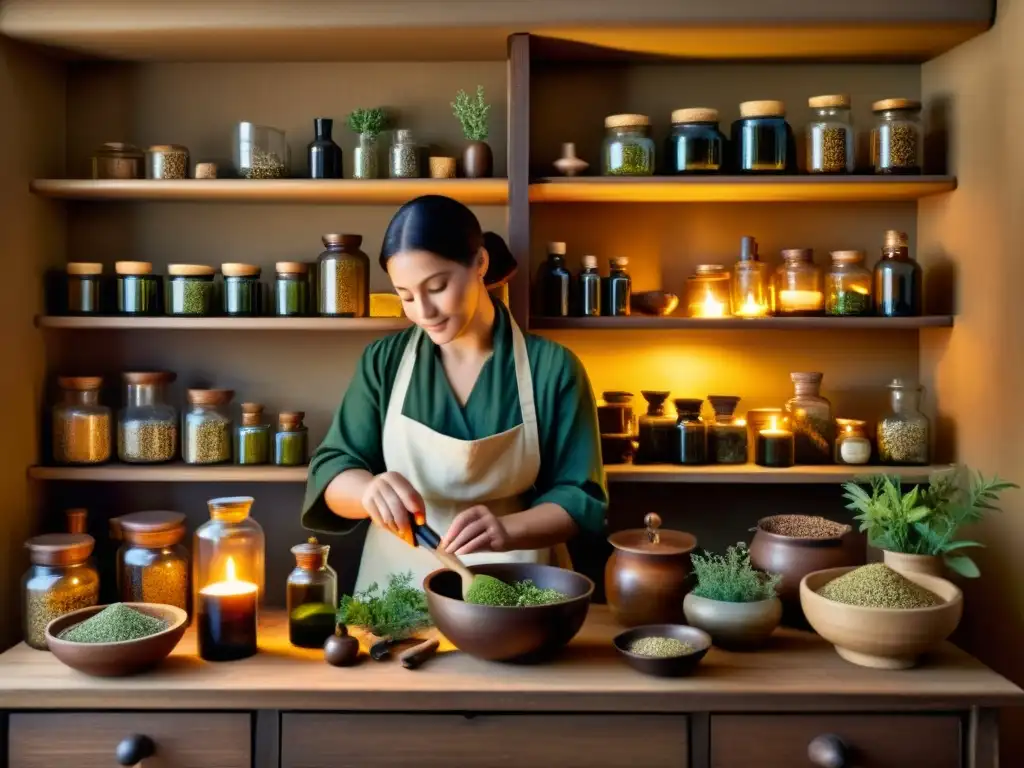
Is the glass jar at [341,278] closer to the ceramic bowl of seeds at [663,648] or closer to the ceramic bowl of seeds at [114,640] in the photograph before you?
the ceramic bowl of seeds at [114,640]

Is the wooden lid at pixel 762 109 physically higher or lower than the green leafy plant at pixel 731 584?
higher

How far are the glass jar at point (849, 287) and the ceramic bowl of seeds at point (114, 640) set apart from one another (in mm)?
1648

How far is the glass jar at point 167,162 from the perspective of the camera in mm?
2363

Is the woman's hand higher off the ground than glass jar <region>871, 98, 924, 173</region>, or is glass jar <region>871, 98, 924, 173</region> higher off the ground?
glass jar <region>871, 98, 924, 173</region>

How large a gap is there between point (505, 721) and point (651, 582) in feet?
1.50

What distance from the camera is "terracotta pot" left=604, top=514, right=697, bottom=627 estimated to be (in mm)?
2045

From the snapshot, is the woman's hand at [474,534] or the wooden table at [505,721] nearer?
the wooden table at [505,721]

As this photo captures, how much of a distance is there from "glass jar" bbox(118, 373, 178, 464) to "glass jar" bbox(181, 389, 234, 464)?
0.13ft

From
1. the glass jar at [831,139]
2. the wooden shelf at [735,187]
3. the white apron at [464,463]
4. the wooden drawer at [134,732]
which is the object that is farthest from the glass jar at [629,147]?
the wooden drawer at [134,732]

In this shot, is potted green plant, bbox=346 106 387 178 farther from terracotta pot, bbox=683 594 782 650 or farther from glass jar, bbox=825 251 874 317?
terracotta pot, bbox=683 594 782 650

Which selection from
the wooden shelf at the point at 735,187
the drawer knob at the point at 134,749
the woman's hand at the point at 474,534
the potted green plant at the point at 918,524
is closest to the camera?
the drawer knob at the point at 134,749

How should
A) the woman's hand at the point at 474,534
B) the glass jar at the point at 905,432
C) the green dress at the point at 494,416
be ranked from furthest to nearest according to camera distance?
1. the glass jar at the point at 905,432
2. the green dress at the point at 494,416
3. the woman's hand at the point at 474,534

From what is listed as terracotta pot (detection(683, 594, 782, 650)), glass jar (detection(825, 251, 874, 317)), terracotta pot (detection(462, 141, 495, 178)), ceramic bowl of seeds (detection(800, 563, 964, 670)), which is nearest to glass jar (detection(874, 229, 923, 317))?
glass jar (detection(825, 251, 874, 317))

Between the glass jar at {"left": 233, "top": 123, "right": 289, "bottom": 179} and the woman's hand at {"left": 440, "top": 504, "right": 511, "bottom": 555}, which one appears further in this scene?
the glass jar at {"left": 233, "top": 123, "right": 289, "bottom": 179}
